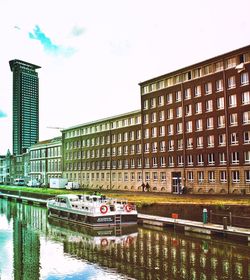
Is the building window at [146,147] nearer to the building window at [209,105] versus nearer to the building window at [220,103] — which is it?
the building window at [209,105]

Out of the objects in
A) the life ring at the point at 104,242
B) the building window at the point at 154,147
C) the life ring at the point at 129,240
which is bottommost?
the life ring at the point at 104,242

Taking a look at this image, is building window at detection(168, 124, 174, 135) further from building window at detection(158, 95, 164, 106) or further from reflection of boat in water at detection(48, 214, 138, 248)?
reflection of boat in water at detection(48, 214, 138, 248)

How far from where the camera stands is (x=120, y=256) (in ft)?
97.8

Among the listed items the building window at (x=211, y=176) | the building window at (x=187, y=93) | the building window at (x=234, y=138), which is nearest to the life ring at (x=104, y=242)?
Answer: the building window at (x=211, y=176)

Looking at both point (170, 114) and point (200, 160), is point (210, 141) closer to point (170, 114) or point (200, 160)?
point (200, 160)

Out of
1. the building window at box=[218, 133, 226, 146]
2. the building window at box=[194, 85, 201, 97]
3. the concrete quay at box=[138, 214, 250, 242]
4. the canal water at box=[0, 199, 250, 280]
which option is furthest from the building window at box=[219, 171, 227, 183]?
the canal water at box=[0, 199, 250, 280]

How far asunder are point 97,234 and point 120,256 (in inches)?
451

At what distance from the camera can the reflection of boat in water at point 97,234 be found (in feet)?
119

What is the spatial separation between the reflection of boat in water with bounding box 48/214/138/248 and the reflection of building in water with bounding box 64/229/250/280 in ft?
3.26

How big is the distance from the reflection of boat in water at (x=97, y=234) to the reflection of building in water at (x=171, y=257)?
0.99 meters

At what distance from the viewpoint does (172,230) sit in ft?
129

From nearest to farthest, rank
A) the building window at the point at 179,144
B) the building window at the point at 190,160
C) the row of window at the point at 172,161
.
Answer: the row of window at the point at 172,161
the building window at the point at 190,160
the building window at the point at 179,144

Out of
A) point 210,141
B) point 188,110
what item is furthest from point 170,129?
point 210,141

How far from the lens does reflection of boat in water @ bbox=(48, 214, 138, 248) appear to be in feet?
119
